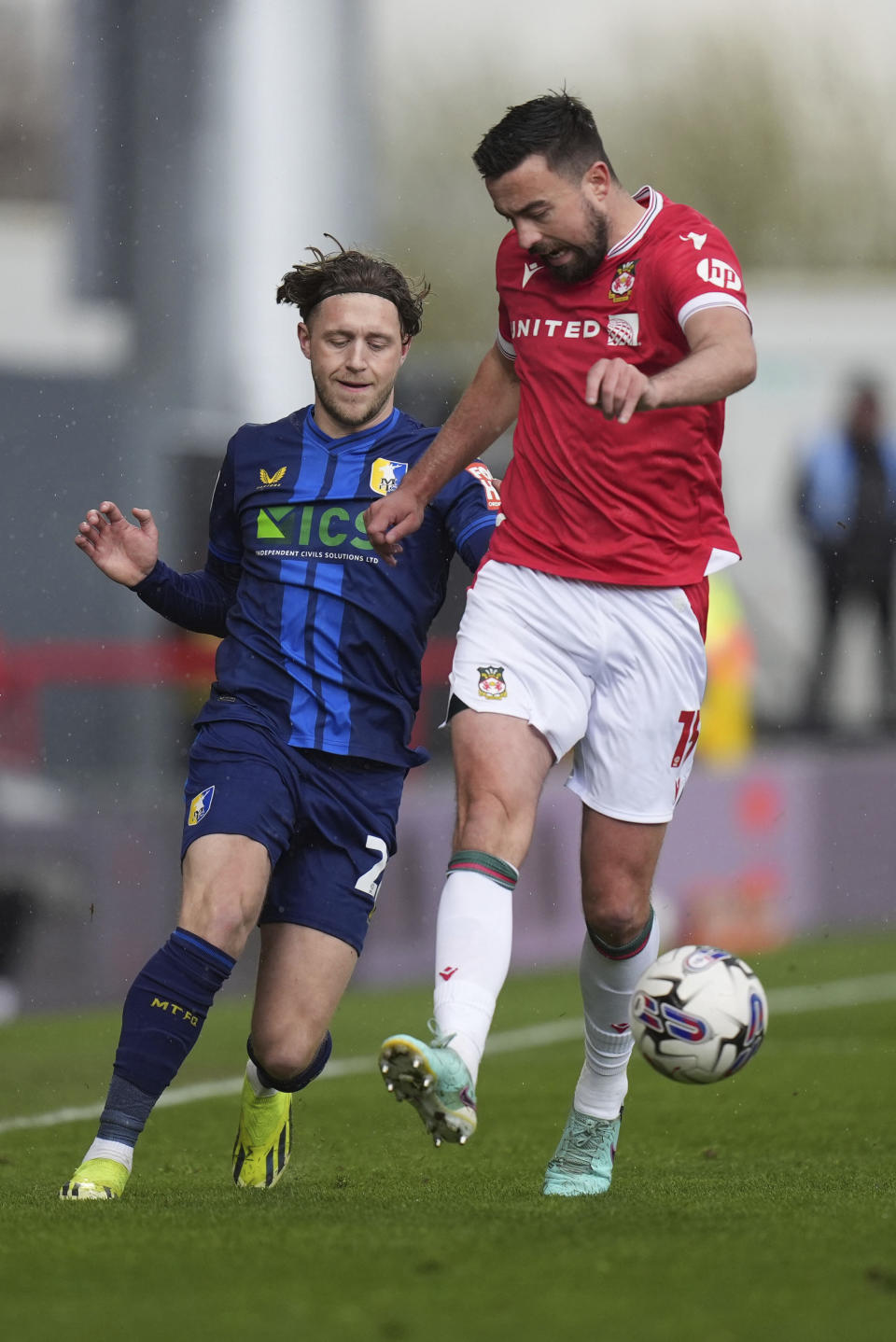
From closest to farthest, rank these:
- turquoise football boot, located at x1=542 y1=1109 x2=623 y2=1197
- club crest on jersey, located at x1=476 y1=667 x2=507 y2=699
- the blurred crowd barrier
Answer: club crest on jersey, located at x1=476 y1=667 x2=507 y2=699 → turquoise football boot, located at x1=542 y1=1109 x2=623 y2=1197 → the blurred crowd barrier

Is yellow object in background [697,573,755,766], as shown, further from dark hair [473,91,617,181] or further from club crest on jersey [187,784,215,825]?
dark hair [473,91,617,181]

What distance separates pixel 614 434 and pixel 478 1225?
5.60 ft

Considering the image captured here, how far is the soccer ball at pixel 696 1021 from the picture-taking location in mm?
4496

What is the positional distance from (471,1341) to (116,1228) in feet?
3.87

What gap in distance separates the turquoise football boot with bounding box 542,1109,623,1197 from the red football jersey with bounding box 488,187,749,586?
4.19 feet

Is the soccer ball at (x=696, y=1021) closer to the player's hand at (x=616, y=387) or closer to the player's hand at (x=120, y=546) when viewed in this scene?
the player's hand at (x=616, y=387)

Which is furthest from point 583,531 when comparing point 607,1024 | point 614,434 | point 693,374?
point 607,1024

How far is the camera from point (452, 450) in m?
4.89

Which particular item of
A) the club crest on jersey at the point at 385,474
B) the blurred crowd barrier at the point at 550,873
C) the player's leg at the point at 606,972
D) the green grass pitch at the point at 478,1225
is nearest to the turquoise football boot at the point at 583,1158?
the player's leg at the point at 606,972

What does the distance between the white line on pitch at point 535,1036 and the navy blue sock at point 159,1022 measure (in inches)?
90.5

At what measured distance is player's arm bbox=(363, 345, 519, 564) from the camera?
482cm

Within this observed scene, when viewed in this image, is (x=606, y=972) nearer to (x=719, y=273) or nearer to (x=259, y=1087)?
(x=259, y=1087)

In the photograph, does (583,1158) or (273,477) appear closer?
(583,1158)

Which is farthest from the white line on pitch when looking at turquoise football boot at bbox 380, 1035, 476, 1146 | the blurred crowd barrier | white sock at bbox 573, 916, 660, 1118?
turquoise football boot at bbox 380, 1035, 476, 1146
